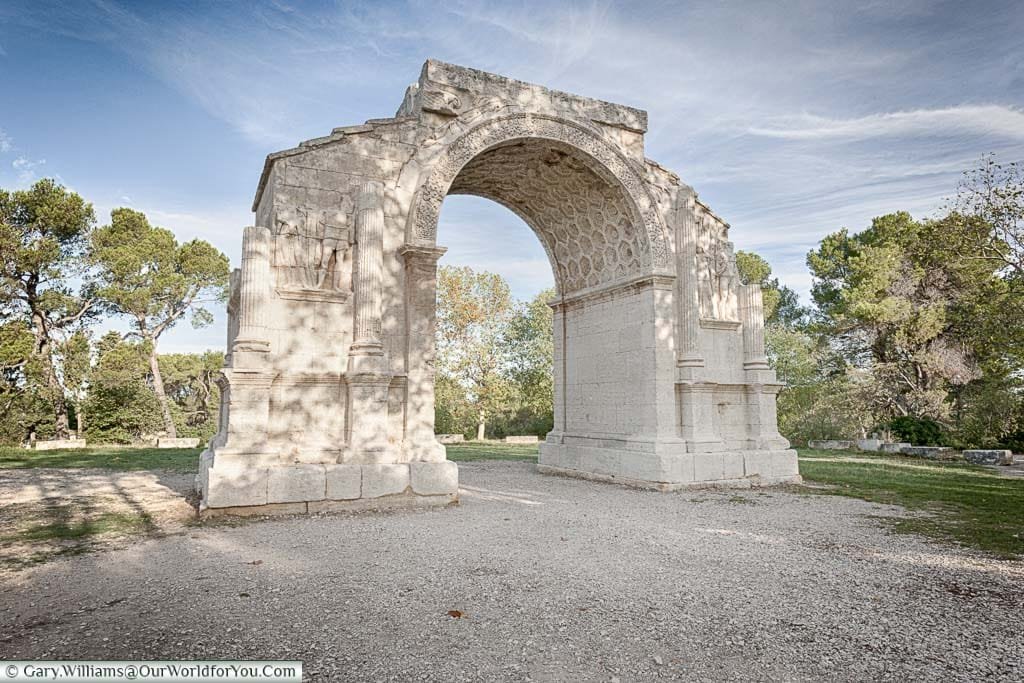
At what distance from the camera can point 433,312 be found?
846cm

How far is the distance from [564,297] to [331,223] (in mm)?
5520

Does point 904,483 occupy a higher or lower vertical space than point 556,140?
lower

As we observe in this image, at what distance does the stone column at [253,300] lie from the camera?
7.41 m

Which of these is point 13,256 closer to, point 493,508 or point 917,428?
point 493,508

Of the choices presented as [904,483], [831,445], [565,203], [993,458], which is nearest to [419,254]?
[565,203]

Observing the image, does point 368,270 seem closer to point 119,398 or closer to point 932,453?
point 932,453

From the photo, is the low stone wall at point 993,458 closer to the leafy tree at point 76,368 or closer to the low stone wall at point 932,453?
the low stone wall at point 932,453

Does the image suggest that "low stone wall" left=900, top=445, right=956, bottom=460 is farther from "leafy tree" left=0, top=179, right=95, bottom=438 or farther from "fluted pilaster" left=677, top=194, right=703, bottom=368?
"leafy tree" left=0, top=179, right=95, bottom=438

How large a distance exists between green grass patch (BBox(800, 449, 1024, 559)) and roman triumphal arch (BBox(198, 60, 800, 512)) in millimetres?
1512

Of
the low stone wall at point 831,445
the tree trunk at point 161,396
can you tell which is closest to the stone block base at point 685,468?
the low stone wall at point 831,445

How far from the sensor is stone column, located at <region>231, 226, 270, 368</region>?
7406 millimetres

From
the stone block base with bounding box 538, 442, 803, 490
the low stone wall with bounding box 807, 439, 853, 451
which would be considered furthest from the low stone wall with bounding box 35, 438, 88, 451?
the low stone wall with bounding box 807, 439, 853, 451

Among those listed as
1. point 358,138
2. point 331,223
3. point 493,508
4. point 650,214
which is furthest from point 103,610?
point 650,214

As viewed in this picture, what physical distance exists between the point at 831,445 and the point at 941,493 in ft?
38.8
